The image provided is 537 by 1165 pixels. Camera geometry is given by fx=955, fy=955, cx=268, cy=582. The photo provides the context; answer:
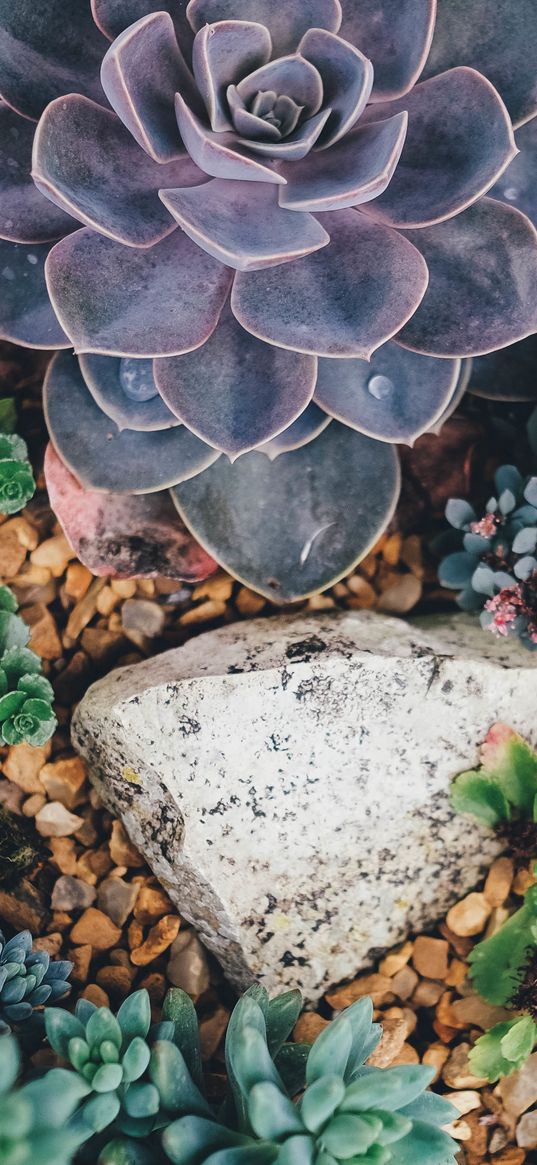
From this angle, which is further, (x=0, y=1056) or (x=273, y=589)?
(x=273, y=589)

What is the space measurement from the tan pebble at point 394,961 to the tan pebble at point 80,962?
464 millimetres

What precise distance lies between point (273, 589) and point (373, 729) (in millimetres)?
274

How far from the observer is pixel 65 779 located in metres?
1.60

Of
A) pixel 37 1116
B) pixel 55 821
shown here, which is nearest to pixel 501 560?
pixel 55 821

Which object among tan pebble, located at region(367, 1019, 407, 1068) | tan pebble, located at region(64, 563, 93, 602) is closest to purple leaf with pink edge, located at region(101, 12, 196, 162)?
tan pebble, located at region(64, 563, 93, 602)

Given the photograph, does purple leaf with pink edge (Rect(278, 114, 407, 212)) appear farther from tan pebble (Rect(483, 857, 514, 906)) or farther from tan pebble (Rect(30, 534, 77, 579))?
tan pebble (Rect(483, 857, 514, 906))

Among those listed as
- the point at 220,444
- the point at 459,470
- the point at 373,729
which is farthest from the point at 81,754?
the point at 459,470

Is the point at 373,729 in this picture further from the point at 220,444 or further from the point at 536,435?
the point at 536,435

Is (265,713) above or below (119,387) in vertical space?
below

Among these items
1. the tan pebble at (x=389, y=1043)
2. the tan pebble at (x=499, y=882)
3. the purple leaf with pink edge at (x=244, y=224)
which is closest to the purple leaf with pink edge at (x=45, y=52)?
the purple leaf with pink edge at (x=244, y=224)

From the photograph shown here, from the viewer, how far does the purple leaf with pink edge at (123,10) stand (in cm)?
121

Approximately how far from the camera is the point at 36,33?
1245mm

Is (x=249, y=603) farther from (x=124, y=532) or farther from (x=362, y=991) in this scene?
(x=362, y=991)

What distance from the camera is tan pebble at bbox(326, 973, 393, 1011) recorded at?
1493 mm
